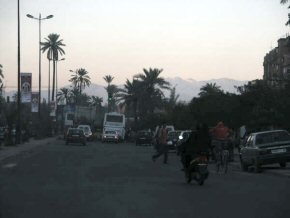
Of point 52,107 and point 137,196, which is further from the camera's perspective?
point 52,107

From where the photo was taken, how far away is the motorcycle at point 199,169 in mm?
18281

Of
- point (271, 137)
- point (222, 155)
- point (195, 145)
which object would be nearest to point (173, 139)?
point (271, 137)

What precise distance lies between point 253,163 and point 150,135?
45419 mm

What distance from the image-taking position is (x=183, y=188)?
17422mm

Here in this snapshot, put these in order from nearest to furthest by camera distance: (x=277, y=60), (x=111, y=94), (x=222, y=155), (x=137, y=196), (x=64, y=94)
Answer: (x=137, y=196) < (x=222, y=155) < (x=111, y=94) < (x=277, y=60) < (x=64, y=94)

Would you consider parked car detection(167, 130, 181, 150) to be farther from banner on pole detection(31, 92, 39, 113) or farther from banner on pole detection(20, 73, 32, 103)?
banner on pole detection(31, 92, 39, 113)

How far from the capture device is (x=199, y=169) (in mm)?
18297

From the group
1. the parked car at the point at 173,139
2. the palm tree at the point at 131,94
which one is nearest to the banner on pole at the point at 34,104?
the parked car at the point at 173,139

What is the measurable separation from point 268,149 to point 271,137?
913 mm

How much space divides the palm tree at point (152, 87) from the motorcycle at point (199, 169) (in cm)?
7538

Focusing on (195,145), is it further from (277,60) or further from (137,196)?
(277,60)

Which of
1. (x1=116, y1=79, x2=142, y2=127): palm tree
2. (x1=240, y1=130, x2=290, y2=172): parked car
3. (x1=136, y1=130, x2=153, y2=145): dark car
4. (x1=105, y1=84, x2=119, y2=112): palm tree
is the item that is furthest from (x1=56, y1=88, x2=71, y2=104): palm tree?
(x1=240, y1=130, x2=290, y2=172): parked car

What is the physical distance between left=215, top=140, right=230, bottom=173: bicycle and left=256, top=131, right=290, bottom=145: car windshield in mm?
1256

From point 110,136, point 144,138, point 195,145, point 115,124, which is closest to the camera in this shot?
point 195,145
